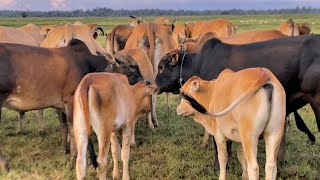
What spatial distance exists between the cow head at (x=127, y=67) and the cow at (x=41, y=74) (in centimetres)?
58

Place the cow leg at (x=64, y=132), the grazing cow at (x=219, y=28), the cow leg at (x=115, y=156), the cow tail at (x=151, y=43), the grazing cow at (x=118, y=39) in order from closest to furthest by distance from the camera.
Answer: the cow leg at (x=115, y=156) → the cow leg at (x=64, y=132) → the cow tail at (x=151, y=43) → the grazing cow at (x=118, y=39) → the grazing cow at (x=219, y=28)

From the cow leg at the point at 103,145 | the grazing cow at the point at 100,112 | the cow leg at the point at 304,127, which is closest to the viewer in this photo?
the grazing cow at the point at 100,112

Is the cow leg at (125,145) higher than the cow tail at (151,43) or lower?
lower

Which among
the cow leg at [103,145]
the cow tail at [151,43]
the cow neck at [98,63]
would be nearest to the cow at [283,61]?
the cow neck at [98,63]

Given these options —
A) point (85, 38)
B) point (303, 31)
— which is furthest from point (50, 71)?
point (303, 31)

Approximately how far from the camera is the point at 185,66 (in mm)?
7641

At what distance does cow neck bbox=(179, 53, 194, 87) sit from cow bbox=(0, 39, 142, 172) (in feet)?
4.50

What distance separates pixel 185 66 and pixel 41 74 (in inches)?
91.1

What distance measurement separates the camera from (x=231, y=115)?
5250 mm

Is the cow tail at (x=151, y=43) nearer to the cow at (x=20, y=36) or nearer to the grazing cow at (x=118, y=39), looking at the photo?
the grazing cow at (x=118, y=39)

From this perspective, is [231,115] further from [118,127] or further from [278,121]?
[118,127]

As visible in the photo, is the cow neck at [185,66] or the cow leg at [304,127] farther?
the cow leg at [304,127]

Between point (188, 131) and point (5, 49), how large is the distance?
376cm

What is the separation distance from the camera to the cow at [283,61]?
624cm
